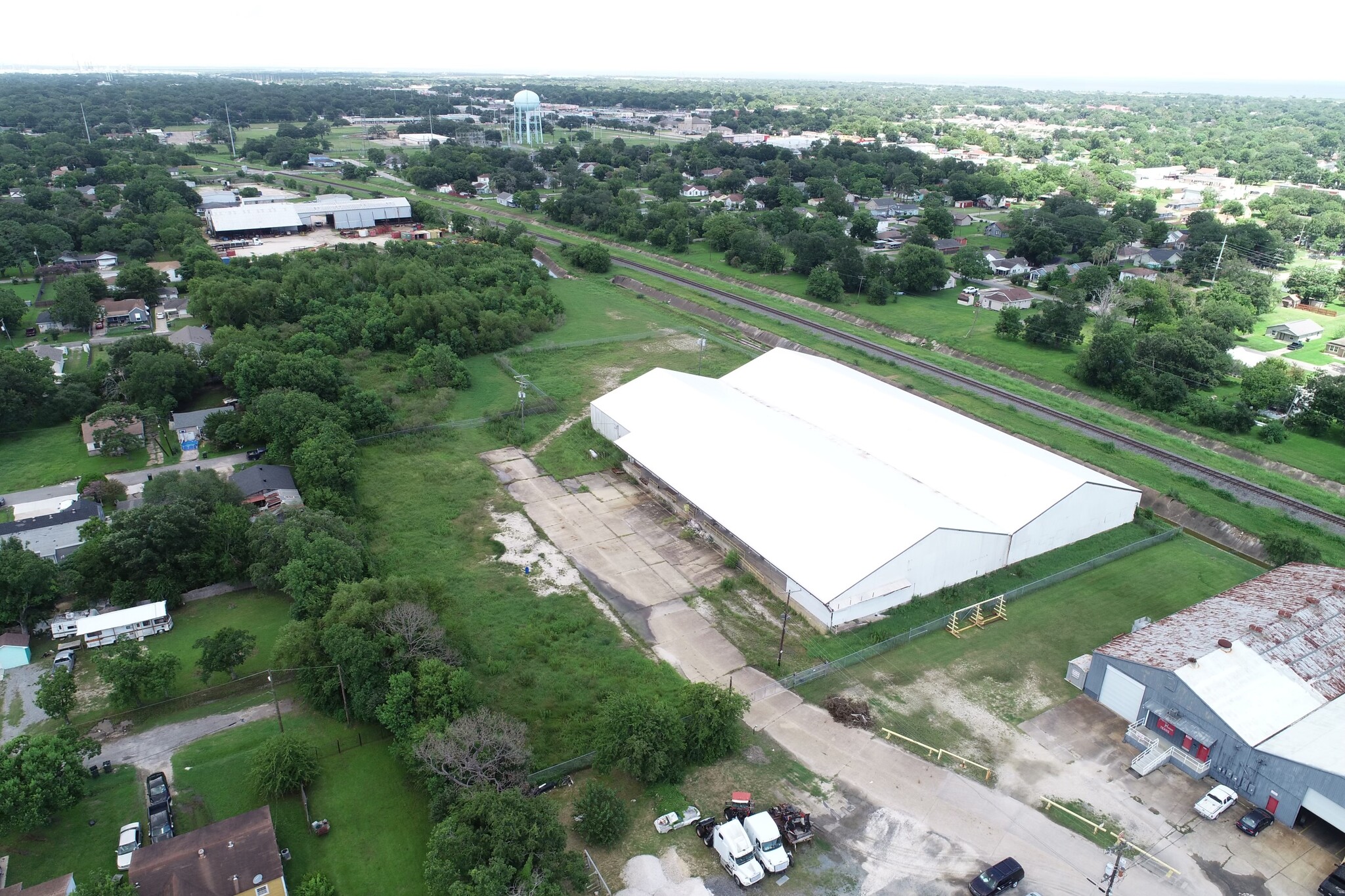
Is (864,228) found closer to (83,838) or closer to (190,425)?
(190,425)

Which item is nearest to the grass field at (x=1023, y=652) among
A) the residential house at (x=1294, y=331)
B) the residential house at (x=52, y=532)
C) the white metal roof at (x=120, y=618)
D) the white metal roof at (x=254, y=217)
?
the white metal roof at (x=120, y=618)

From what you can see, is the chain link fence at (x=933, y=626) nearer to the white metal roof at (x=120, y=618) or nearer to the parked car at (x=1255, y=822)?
the parked car at (x=1255, y=822)

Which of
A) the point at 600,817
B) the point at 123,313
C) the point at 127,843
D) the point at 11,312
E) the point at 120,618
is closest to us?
the point at 127,843

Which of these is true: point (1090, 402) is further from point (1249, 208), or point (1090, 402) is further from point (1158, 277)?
point (1249, 208)

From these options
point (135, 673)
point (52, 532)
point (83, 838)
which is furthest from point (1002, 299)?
point (83, 838)

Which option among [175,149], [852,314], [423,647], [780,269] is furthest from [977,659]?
[175,149]

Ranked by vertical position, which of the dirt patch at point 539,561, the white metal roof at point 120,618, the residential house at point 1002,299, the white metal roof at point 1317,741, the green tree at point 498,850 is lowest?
the dirt patch at point 539,561
